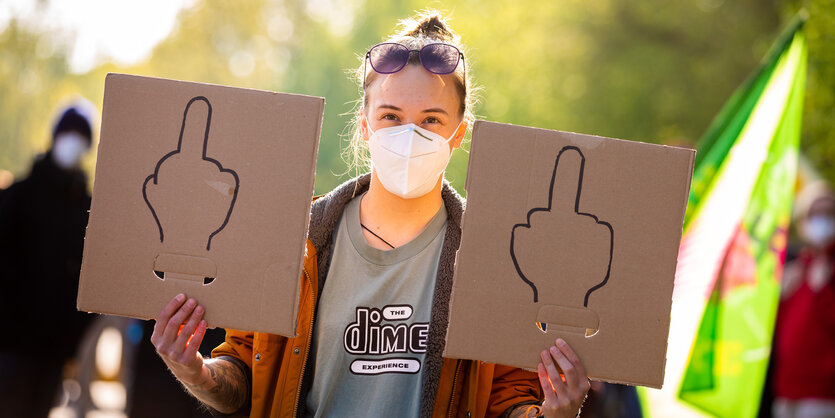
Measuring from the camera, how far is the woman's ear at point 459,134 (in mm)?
2572

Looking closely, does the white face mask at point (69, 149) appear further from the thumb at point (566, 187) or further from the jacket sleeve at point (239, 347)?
the thumb at point (566, 187)

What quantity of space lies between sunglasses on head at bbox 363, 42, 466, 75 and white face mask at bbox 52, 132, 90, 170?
10.9ft

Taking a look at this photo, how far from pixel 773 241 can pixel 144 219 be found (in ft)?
8.93

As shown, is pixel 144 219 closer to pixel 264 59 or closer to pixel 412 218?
pixel 412 218

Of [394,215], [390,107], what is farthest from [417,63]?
[394,215]

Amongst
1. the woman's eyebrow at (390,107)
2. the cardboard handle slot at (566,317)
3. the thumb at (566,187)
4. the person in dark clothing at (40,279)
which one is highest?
the woman's eyebrow at (390,107)

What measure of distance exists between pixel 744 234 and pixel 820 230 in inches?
99.7

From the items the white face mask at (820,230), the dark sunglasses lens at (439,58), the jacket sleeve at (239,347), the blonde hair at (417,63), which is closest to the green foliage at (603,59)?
the white face mask at (820,230)

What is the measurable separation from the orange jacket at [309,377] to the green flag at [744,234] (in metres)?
1.39

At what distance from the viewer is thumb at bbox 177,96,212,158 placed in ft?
7.06

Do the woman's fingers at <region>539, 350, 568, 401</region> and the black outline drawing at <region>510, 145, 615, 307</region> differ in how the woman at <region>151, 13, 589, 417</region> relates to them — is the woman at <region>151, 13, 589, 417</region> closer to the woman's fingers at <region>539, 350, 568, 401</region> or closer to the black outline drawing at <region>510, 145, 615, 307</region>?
the woman's fingers at <region>539, 350, 568, 401</region>

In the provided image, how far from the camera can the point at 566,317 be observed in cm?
211

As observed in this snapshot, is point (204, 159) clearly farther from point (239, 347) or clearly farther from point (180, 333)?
point (239, 347)

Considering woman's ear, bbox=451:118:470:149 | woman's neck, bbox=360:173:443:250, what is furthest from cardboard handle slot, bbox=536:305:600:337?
woman's ear, bbox=451:118:470:149
